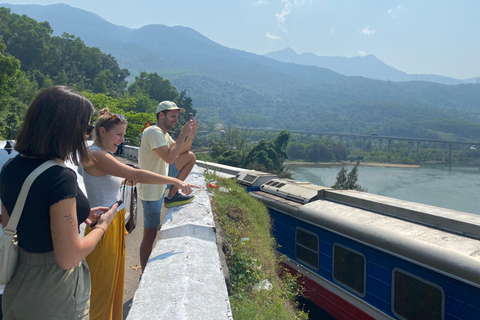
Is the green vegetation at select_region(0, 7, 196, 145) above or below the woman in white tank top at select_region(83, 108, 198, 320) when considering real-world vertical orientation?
above

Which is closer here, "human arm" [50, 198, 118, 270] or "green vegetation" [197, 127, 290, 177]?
A: "human arm" [50, 198, 118, 270]

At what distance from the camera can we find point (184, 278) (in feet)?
9.39

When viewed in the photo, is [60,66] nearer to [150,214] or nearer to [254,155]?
[254,155]

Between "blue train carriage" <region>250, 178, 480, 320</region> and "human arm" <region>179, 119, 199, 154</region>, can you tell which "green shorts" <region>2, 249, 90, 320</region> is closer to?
"human arm" <region>179, 119, 199, 154</region>

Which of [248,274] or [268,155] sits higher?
[248,274]

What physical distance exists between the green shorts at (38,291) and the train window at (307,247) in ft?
22.2

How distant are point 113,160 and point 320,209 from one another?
20.0ft

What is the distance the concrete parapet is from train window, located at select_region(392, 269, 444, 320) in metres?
3.63

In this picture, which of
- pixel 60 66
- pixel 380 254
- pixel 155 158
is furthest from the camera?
pixel 60 66

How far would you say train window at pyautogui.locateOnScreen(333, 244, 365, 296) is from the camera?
686 centimetres

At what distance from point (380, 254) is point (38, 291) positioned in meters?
5.77

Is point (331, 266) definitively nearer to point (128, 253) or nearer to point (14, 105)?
point (128, 253)

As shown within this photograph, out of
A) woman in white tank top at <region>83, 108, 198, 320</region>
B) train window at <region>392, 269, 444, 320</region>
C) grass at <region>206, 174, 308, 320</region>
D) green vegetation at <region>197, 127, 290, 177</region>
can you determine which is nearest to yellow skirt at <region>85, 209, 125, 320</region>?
woman in white tank top at <region>83, 108, 198, 320</region>

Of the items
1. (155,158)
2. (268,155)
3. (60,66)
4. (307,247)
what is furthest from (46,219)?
(60,66)
